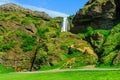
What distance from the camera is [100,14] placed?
71188 mm

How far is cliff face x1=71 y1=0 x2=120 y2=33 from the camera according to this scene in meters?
70.4

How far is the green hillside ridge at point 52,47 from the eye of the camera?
58906mm

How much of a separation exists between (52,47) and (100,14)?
14.6 meters

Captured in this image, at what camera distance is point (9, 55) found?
210ft

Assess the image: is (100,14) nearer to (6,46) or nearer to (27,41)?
(27,41)

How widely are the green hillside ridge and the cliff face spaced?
3.47 ft

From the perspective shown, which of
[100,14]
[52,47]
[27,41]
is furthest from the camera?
[100,14]

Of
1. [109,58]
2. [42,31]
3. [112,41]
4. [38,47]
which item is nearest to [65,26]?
[42,31]

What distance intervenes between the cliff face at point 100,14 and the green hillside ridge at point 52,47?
1.06 m

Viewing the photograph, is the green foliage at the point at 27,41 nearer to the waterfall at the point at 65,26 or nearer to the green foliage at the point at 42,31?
the green foliage at the point at 42,31

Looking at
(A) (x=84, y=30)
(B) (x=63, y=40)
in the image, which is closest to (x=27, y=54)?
(B) (x=63, y=40)

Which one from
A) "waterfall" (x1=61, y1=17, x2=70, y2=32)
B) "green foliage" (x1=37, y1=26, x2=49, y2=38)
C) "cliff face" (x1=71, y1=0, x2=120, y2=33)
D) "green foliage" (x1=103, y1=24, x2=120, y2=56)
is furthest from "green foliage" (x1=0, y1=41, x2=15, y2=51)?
"waterfall" (x1=61, y1=17, x2=70, y2=32)

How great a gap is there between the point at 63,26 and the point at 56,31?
45.5 feet

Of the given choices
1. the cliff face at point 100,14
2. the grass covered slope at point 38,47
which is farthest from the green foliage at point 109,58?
the cliff face at point 100,14
